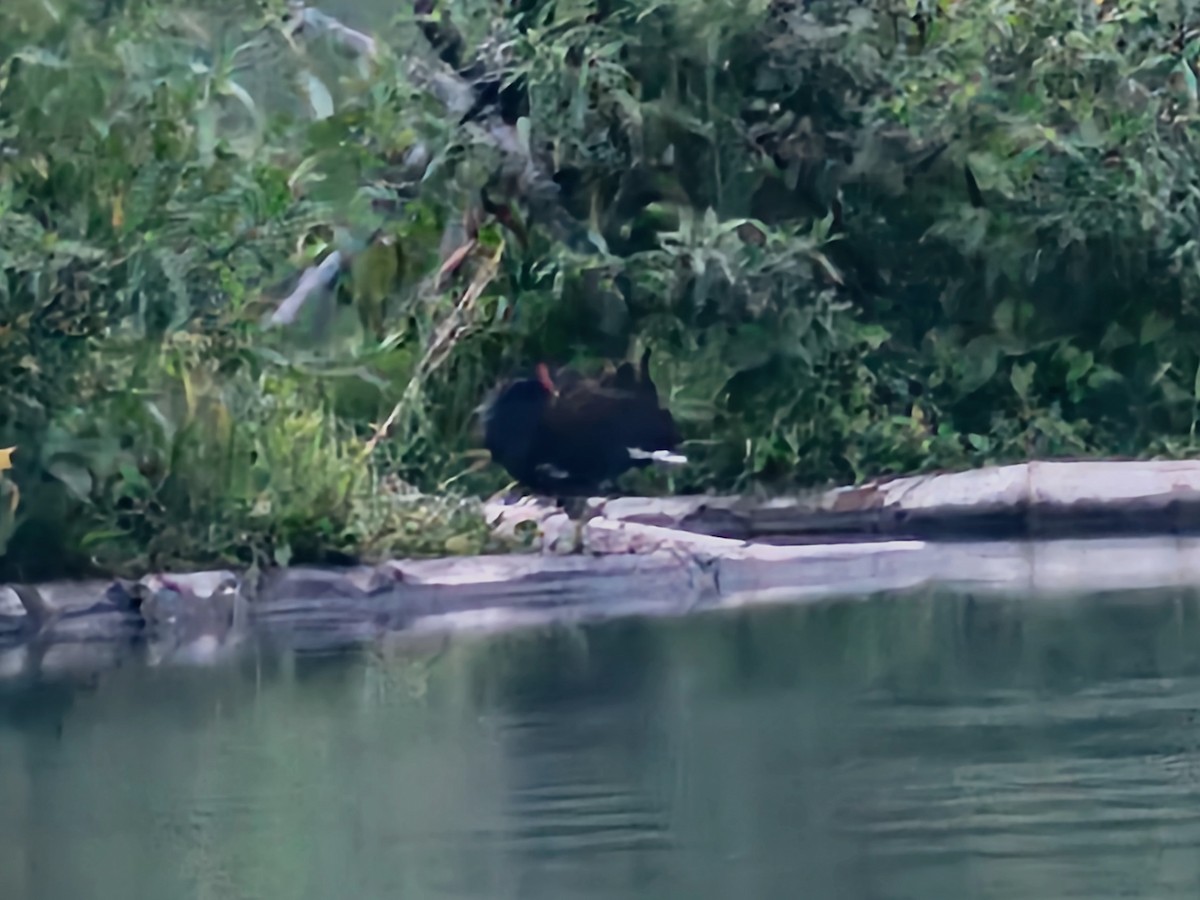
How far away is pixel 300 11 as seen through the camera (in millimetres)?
9812

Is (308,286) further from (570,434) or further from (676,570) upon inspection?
(676,570)

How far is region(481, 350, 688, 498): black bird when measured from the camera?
9062 millimetres

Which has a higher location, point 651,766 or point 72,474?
point 72,474

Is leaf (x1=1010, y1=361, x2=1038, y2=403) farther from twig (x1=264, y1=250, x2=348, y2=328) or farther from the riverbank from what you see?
twig (x1=264, y1=250, x2=348, y2=328)

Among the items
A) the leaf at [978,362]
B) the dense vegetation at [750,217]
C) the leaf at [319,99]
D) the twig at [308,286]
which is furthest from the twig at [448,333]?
the leaf at [978,362]

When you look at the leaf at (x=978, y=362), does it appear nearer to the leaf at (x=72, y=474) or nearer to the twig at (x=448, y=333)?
the twig at (x=448, y=333)

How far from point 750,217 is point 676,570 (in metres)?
2.46

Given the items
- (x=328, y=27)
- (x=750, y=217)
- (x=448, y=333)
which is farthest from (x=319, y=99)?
(x=750, y=217)

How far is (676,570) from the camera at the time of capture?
7.74m

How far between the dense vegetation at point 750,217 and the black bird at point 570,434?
0.16 meters

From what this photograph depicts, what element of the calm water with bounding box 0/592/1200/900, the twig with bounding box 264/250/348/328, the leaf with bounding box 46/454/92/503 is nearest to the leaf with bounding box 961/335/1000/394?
the calm water with bounding box 0/592/1200/900

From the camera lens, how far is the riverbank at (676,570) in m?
7.20

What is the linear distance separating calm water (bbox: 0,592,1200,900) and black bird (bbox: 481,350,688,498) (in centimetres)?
219

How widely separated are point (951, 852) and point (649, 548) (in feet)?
12.5
